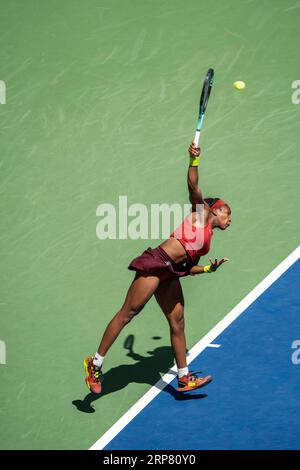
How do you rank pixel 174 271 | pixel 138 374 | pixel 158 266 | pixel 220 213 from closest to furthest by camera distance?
pixel 158 266 < pixel 174 271 < pixel 220 213 < pixel 138 374

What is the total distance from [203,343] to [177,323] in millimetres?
989

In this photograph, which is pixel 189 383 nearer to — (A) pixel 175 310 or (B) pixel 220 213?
(A) pixel 175 310

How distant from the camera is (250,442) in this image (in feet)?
30.9

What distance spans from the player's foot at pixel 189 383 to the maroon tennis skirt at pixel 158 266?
112 centimetres

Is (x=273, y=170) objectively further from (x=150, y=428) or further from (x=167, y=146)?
(x=150, y=428)

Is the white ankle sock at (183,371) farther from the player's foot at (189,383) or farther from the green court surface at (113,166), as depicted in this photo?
the green court surface at (113,166)

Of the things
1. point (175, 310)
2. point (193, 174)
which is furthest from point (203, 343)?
point (193, 174)

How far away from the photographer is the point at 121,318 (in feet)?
32.3

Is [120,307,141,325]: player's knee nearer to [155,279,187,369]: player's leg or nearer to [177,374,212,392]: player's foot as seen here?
[155,279,187,369]: player's leg

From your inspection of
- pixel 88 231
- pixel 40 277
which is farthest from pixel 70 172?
pixel 40 277

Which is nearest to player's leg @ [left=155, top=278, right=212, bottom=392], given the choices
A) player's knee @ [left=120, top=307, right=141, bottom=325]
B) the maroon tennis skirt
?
the maroon tennis skirt

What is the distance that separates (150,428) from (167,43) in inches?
278
